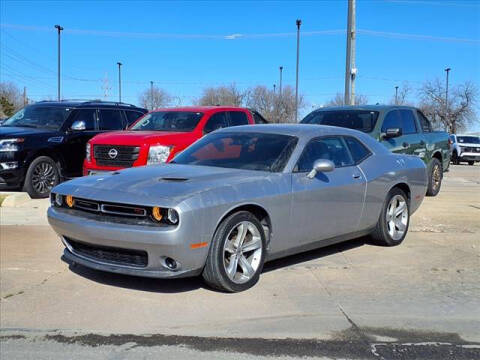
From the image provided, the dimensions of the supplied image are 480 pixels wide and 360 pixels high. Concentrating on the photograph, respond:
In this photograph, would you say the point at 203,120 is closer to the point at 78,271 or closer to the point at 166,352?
the point at 78,271

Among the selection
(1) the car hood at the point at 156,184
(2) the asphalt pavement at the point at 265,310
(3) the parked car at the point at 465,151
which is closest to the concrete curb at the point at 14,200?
(2) the asphalt pavement at the point at 265,310

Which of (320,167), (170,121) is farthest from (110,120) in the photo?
(320,167)

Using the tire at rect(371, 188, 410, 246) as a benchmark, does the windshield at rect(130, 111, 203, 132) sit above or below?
above

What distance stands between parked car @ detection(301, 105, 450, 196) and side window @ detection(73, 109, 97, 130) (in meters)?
4.51

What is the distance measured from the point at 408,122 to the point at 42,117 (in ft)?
24.8

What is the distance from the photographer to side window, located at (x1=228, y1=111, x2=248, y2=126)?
10477mm

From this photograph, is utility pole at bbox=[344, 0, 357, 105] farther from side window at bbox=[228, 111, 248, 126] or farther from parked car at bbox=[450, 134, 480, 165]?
parked car at bbox=[450, 134, 480, 165]

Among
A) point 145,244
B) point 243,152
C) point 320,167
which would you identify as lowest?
point 145,244

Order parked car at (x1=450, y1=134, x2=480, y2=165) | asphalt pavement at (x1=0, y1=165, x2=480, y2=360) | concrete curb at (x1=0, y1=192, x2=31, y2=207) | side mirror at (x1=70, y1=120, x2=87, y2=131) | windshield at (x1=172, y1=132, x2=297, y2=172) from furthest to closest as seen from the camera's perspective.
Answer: parked car at (x1=450, y1=134, x2=480, y2=165) < side mirror at (x1=70, y1=120, x2=87, y2=131) < concrete curb at (x1=0, y1=192, x2=31, y2=207) < windshield at (x1=172, y1=132, x2=297, y2=172) < asphalt pavement at (x1=0, y1=165, x2=480, y2=360)

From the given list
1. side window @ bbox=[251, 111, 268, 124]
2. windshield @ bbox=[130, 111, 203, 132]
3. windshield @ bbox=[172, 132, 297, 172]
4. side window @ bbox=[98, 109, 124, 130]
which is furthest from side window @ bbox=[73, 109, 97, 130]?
windshield @ bbox=[172, 132, 297, 172]

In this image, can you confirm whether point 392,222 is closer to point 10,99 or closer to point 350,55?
point 350,55

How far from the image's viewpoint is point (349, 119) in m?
10.3

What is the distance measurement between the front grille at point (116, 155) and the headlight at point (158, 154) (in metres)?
0.21

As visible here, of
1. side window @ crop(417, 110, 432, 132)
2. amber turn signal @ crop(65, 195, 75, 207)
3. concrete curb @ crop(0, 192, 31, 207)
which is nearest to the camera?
amber turn signal @ crop(65, 195, 75, 207)
